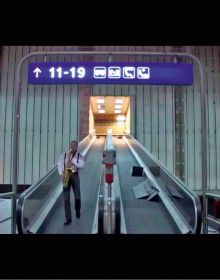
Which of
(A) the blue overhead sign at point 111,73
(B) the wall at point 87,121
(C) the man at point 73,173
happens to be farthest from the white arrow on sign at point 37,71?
(B) the wall at point 87,121

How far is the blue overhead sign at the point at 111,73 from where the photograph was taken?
7.01m

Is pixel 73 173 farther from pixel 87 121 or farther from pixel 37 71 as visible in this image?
pixel 87 121

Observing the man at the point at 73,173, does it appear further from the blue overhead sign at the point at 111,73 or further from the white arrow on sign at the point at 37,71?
the white arrow on sign at the point at 37,71

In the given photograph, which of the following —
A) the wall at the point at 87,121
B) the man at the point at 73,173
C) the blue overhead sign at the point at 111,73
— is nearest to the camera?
the man at the point at 73,173

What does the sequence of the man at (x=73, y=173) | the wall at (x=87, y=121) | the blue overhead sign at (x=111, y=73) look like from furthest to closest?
the wall at (x=87, y=121)
the blue overhead sign at (x=111, y=73)
the man at (x=73, y=173)

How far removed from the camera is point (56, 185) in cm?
864

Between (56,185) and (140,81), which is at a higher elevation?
(140,81)

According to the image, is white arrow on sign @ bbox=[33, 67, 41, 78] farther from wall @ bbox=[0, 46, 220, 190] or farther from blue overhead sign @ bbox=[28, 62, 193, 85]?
wall @ bbox=[0, 46, 220, 190]

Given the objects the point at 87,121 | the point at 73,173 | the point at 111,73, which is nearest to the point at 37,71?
the point at 111,73

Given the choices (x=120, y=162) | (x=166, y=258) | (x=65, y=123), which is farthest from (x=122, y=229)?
(x=65, y=123)

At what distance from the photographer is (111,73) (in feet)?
23.1
